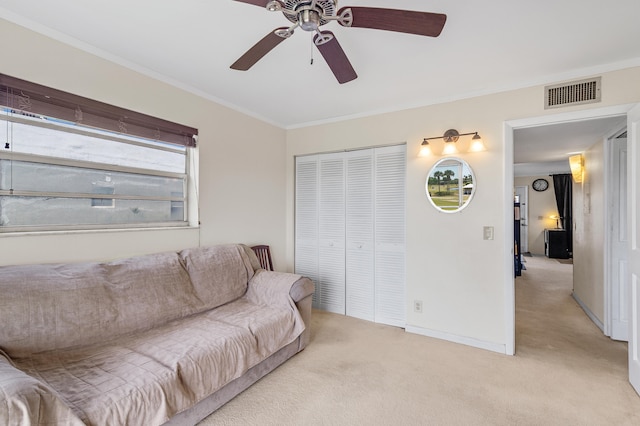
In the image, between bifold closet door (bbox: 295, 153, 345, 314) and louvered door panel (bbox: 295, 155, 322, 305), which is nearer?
bifold closet door (bbox: 295, 153, 345, 314)

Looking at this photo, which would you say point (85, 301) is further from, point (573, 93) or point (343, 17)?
point (573, 93)

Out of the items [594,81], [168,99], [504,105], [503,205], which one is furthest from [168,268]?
[594,81]

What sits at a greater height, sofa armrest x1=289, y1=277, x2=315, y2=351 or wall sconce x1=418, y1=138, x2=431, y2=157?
wall sconce x1=418, y1=138, x2=431, y2=157

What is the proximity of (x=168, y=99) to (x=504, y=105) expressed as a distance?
9.94 ft

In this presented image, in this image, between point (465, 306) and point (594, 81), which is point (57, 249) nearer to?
point (465, 306)

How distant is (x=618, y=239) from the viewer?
308 centimetres

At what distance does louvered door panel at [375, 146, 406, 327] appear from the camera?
3.35 m

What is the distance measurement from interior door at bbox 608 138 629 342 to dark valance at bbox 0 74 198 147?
14.0ft

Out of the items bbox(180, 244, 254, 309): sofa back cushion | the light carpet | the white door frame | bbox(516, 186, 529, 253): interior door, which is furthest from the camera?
bbox(516, 186, 529, 253): interior door

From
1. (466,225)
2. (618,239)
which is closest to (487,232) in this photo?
(466,225)

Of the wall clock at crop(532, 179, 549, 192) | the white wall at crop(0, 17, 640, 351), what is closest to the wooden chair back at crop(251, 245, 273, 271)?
the white wall at crop(0, 17, 640, 351)

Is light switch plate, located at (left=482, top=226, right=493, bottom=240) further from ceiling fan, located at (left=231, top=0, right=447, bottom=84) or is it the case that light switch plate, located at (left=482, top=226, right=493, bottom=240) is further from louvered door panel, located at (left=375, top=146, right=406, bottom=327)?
ceiling fan, located at (left=231, top=0, right=447, bottom=84)

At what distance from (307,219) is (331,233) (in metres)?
0.41

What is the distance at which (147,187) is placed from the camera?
268cm
